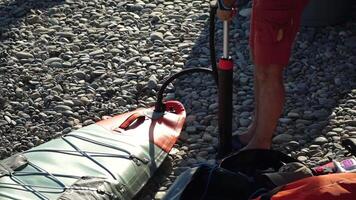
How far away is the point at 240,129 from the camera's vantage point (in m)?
3.89

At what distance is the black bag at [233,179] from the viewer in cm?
265

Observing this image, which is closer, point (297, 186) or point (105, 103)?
point (297, 186)

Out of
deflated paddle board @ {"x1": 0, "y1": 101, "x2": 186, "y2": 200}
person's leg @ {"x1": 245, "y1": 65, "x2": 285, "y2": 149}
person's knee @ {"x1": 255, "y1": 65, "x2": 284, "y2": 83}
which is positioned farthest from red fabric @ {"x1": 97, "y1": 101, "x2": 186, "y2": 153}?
person's knee @ {"x1": 255, "y1": 65, "x2": 284, "y2": 83}

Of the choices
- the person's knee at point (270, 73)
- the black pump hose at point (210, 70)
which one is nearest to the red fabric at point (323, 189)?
the person's knee at point (270, 73)

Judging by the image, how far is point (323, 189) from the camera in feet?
7.45

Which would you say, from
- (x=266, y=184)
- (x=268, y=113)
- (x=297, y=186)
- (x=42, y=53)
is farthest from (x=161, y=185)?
(x=42, y=53)

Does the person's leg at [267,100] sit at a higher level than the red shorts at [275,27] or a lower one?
lower

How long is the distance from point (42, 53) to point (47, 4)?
1062 mm

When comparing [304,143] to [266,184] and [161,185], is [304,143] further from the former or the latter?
[266,184]

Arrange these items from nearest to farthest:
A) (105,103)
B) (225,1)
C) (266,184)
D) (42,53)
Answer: (266,184) < (225,1) < (105,103) < (42,53)

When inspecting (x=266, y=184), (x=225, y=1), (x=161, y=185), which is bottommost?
(x=161, y=185)

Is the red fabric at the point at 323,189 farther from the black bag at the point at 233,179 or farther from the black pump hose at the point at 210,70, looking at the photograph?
the black pump hose at the point at 210,70

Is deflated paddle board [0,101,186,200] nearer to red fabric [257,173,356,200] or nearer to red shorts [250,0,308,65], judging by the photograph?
red shorts [250,0,308,65]

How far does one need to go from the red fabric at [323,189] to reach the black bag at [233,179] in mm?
228
